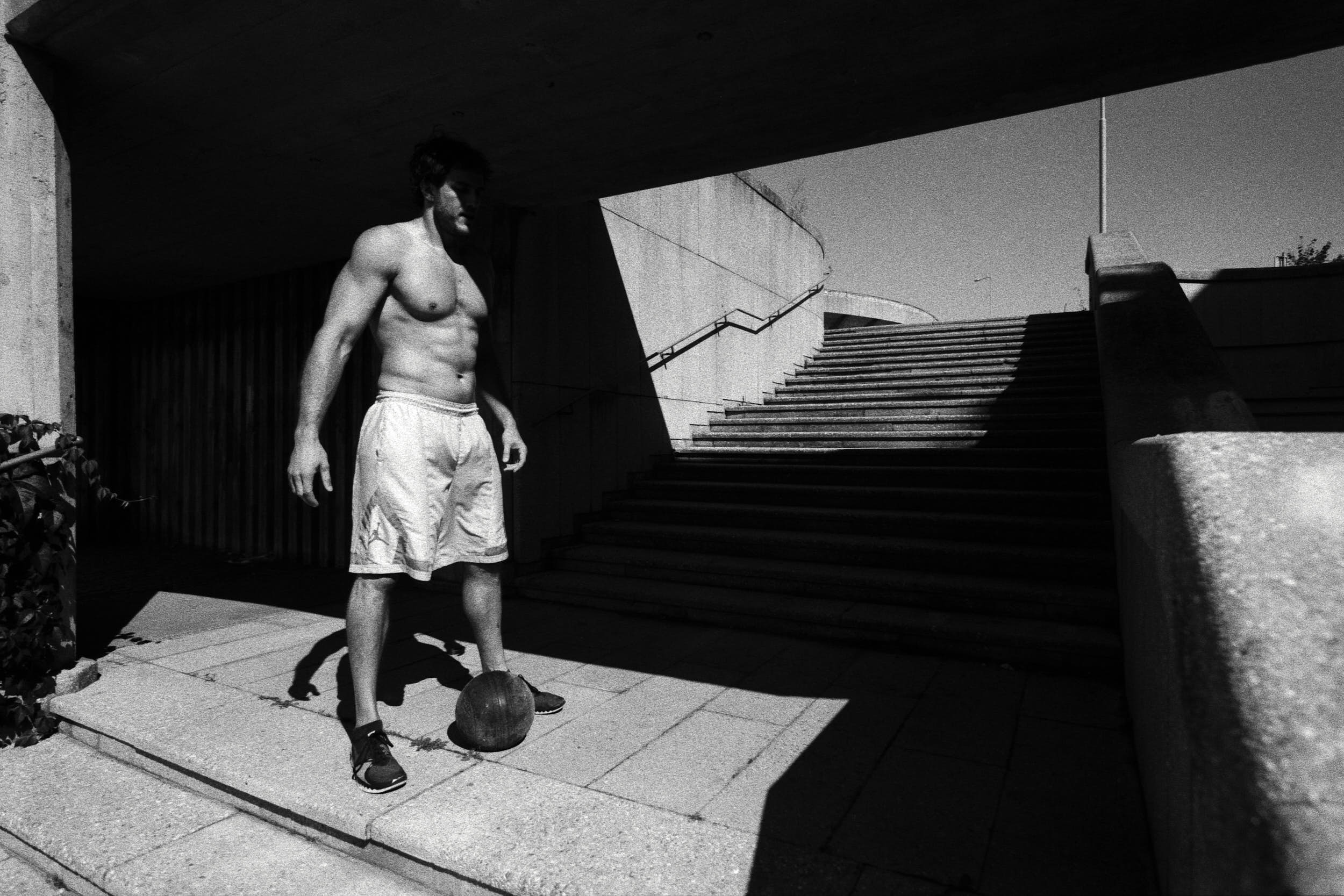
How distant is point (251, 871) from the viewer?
6.84ft

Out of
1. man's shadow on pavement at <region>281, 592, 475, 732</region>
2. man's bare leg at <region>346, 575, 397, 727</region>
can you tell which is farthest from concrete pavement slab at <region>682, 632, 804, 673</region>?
man's bare leg at <region>346, 575, 397, 727</region>

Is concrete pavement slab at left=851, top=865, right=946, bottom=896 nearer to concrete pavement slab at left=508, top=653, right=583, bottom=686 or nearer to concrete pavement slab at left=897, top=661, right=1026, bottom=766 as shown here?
concrete pavement slab at left=897, top=661, right=1026, bottom=766

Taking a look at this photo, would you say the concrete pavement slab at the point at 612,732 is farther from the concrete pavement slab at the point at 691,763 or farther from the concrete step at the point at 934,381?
the concrete step at the point at 934,381

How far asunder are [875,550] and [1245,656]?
4090mm

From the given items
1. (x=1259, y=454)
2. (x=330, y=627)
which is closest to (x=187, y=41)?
(x=330, y=627)

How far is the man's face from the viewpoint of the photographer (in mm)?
2863

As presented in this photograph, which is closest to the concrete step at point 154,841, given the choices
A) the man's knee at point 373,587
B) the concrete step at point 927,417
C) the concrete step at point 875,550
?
the man's knee at point 373,587

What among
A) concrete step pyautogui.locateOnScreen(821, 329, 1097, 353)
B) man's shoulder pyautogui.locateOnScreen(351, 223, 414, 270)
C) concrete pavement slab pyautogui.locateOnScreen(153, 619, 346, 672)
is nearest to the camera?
man's shoulder pyautogui.locateOnScreen(351, 223, 414, 270)

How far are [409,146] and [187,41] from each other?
1252 millimetres

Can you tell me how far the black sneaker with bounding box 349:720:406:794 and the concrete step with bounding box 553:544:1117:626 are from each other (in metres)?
2.91

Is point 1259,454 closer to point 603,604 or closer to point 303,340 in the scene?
point 603,604

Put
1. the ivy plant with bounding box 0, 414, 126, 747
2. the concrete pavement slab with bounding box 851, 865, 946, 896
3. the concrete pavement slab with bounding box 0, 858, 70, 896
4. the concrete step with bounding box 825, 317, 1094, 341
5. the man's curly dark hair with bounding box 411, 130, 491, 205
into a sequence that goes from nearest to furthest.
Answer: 1. the concrete pavement slab with bounding box 851, 865, 946, 896
2. the concrete pavement slab with bounding box 0, 858, 70, 896
3. the man's curly dark hair with bounding box 411, 130, 491, 205
4. the ivy plant with bounding box 0, 414, 126, 747
5. the concrete step with bounding box 825, 317, 1094, 341

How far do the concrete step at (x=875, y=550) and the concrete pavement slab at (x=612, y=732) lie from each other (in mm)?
1912

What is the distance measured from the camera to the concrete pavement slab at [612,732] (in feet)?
8.50
